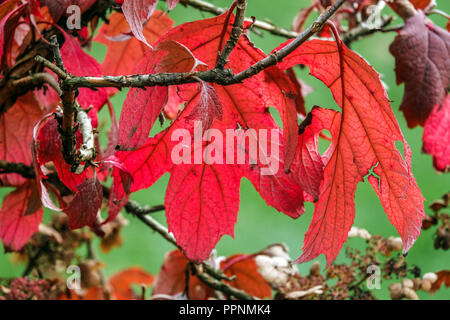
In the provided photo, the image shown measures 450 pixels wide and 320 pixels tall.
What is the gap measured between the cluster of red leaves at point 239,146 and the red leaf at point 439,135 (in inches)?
7.1

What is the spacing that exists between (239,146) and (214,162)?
0.10 ft

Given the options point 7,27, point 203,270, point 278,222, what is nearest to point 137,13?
point 7,27

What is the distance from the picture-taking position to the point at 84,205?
0.45m

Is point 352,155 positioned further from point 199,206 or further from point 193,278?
point 193,278

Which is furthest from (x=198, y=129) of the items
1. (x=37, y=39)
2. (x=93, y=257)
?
(x=93, y=257)

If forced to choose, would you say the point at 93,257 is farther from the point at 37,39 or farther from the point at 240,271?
the point at 37,39

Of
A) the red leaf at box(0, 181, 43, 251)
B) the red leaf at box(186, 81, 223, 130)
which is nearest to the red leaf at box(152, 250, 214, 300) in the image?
the red leaf at box(0, 181, 43, 251)

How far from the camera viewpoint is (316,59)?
492 mm

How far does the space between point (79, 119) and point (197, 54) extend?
13 cm

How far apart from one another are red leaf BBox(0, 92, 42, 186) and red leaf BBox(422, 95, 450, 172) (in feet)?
1.56

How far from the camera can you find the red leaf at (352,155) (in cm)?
46

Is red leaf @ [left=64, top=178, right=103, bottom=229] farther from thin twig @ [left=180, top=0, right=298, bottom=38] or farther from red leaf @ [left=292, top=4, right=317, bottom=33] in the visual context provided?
red leaf @ [left=292, top=4, right=317, bottom=33]

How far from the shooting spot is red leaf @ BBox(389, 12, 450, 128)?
0.59 m
